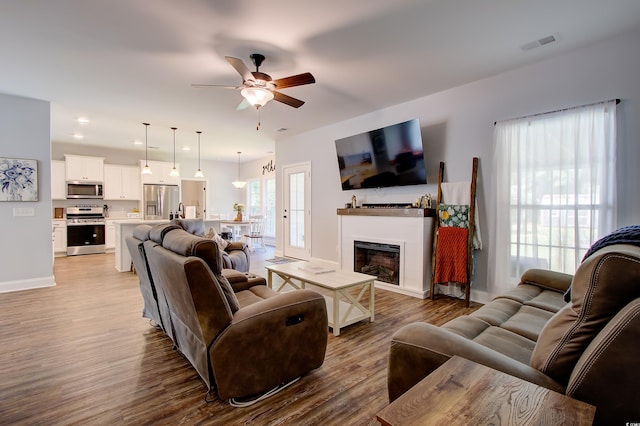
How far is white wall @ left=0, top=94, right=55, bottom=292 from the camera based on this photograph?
414cm

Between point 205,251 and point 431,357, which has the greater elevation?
point 205,251

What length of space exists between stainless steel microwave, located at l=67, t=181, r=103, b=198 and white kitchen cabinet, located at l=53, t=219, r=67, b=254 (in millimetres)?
686

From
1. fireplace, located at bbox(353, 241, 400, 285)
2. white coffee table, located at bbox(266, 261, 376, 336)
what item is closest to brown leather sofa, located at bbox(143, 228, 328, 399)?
white coffee table, located at bbox(266, 261, 376, 336)

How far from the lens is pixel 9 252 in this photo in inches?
164

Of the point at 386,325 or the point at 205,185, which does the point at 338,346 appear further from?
the point at 205,185

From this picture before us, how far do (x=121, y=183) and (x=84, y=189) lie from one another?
2.64 feet

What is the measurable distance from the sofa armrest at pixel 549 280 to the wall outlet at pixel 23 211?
6249 millimetres

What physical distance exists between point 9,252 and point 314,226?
465 cm

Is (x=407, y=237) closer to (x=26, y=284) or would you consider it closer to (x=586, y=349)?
(x=586, y=349)

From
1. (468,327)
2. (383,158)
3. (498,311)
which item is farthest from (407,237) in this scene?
(468,327)

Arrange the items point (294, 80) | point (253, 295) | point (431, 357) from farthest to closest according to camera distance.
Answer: point (294, 80)
point (253, 295)
point (431, 357)

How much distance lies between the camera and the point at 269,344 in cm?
179

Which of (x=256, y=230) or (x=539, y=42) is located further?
(x=256, y=230)

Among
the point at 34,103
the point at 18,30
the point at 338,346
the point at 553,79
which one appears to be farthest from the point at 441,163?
the point at 34,103
